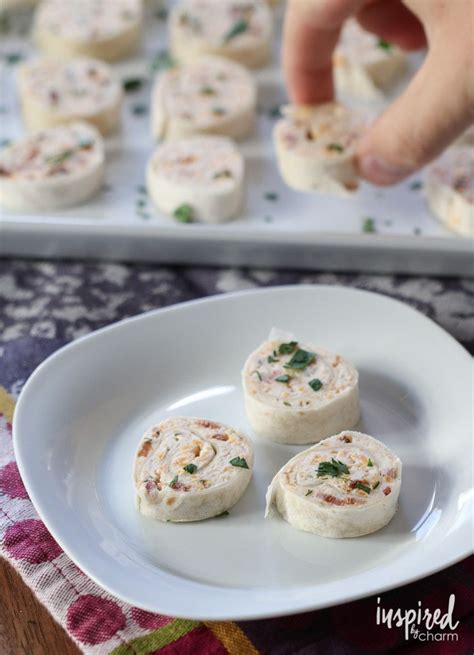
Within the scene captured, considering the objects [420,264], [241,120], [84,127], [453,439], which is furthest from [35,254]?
[453,439]

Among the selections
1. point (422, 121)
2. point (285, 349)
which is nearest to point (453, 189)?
point (422, 121)

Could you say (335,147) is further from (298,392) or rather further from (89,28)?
(89,28)

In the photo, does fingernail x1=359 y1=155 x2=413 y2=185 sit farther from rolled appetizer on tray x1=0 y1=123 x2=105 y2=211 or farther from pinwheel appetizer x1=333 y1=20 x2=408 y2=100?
rolled appetizer on tray x1=0 y1=123 x2=105 y2=211

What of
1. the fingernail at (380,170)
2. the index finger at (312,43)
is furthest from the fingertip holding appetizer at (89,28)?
the fingernail at (380,170)

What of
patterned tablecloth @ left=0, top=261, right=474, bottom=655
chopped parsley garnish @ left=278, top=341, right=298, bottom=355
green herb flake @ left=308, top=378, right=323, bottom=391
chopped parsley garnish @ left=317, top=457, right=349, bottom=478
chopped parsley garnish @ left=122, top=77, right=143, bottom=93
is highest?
chopped parsley garnish @ left=317, top=457, right=349, bottom=478

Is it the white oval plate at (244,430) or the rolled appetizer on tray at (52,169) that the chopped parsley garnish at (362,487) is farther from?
the rolled appetizer on tray at (52,169)

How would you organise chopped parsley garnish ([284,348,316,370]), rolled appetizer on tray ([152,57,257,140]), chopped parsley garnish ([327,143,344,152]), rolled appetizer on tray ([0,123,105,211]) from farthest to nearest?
rolled appetizer on tray ([152,57,257,140]) → chopped parsley garnish ([327,143,344,152]) → rolled appetizer on tray ([0,123,105,211]) → chopped parsley garnish ([284,348,316,370])

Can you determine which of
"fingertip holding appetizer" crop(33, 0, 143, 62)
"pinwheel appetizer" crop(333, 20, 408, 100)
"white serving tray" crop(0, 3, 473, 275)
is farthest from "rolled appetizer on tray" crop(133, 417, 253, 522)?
"fingertip holding appetizer" crop(33, 0, 143, 62)
